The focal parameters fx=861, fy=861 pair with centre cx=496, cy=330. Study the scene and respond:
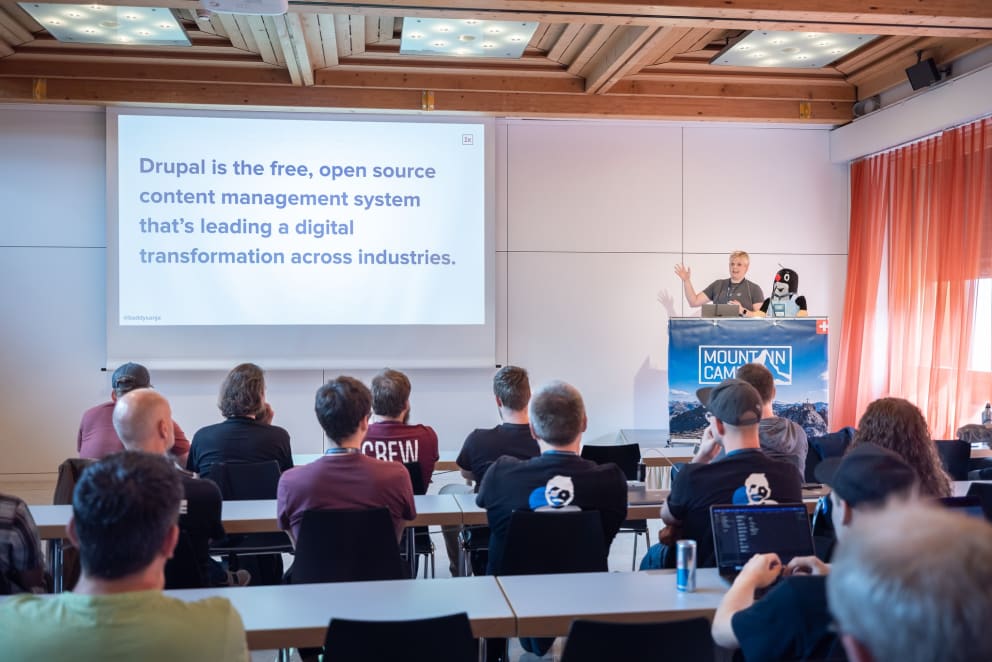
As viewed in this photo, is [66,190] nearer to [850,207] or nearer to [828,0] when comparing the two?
[828,0]

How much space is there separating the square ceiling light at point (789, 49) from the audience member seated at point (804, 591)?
485 centimetres

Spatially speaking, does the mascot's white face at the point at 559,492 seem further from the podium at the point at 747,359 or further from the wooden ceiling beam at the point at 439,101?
the wooden ceiling beam at the point at 439,101

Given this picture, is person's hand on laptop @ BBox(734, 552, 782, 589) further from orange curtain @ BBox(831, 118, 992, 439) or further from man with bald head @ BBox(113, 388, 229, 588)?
orange curtain @ BBox(831, 118, 992, 439)

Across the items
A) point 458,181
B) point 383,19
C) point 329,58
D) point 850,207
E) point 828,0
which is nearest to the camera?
point 828,0

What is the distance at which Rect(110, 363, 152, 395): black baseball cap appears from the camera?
4316mm

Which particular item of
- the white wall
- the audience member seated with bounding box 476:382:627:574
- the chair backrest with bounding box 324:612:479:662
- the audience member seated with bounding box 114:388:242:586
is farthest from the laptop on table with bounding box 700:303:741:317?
the chair backrest with bounding box 324:612:479:662

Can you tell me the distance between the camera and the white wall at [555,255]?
7215mm

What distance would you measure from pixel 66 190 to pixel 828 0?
603cm

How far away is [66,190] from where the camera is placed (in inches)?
285

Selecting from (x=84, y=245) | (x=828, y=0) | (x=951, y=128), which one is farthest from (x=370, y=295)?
(x=951, y=128)

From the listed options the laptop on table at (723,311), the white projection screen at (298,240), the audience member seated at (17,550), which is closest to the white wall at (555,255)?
the white projection screen at (298,240)

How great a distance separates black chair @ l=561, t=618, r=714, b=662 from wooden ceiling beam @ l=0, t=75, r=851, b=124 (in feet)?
20.0

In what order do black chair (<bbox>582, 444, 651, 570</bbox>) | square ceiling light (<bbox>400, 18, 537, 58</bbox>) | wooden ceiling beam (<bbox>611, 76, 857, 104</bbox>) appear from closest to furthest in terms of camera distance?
1. black chair (<bbox>582, 444, 651, 570</bbox>)
2. square ceiling light (<bbox>400, 18, 537, 58</bbox>)
3. wooden ceiling beam (<bbox>611, 76, 857, 104</bbox>)

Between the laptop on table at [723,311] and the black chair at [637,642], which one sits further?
the laptop on table at [723,311]
